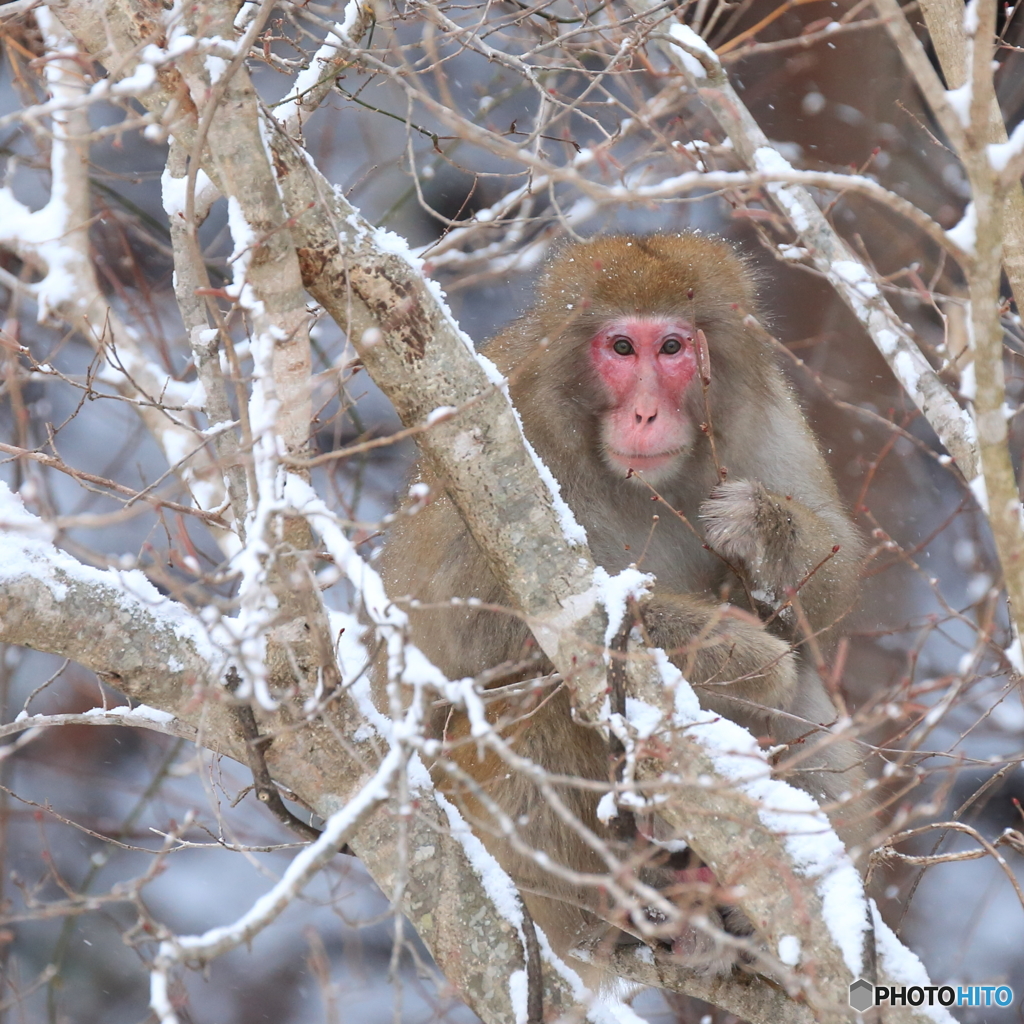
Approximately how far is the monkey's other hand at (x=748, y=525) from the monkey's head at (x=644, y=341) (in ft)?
0.72

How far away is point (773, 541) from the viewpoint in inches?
143

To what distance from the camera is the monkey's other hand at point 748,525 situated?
3584mm

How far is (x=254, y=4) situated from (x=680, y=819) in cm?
230

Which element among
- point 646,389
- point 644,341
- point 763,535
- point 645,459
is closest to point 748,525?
point 763,535

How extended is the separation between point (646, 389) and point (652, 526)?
52 centimetres

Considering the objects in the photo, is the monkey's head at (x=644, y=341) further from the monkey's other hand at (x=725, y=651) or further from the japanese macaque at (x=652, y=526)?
the monkey's other hand at (x=725, y=651)

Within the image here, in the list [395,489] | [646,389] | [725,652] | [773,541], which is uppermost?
[646,389]

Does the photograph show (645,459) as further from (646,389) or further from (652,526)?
(652,526)

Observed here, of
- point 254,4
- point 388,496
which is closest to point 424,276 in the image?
point 254,4

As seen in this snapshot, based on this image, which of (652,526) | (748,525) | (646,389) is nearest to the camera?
(652,526)

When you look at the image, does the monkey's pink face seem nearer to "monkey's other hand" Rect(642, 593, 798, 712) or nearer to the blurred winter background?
"monkey's other hand" Rect(642, 593, 798, 712)

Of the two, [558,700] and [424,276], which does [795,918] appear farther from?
[424,276]

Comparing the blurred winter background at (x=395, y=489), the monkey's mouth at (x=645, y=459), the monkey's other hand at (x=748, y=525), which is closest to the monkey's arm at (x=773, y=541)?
the monkey's other hand at (x=748, y=525)

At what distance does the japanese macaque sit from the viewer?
3.57 metres
